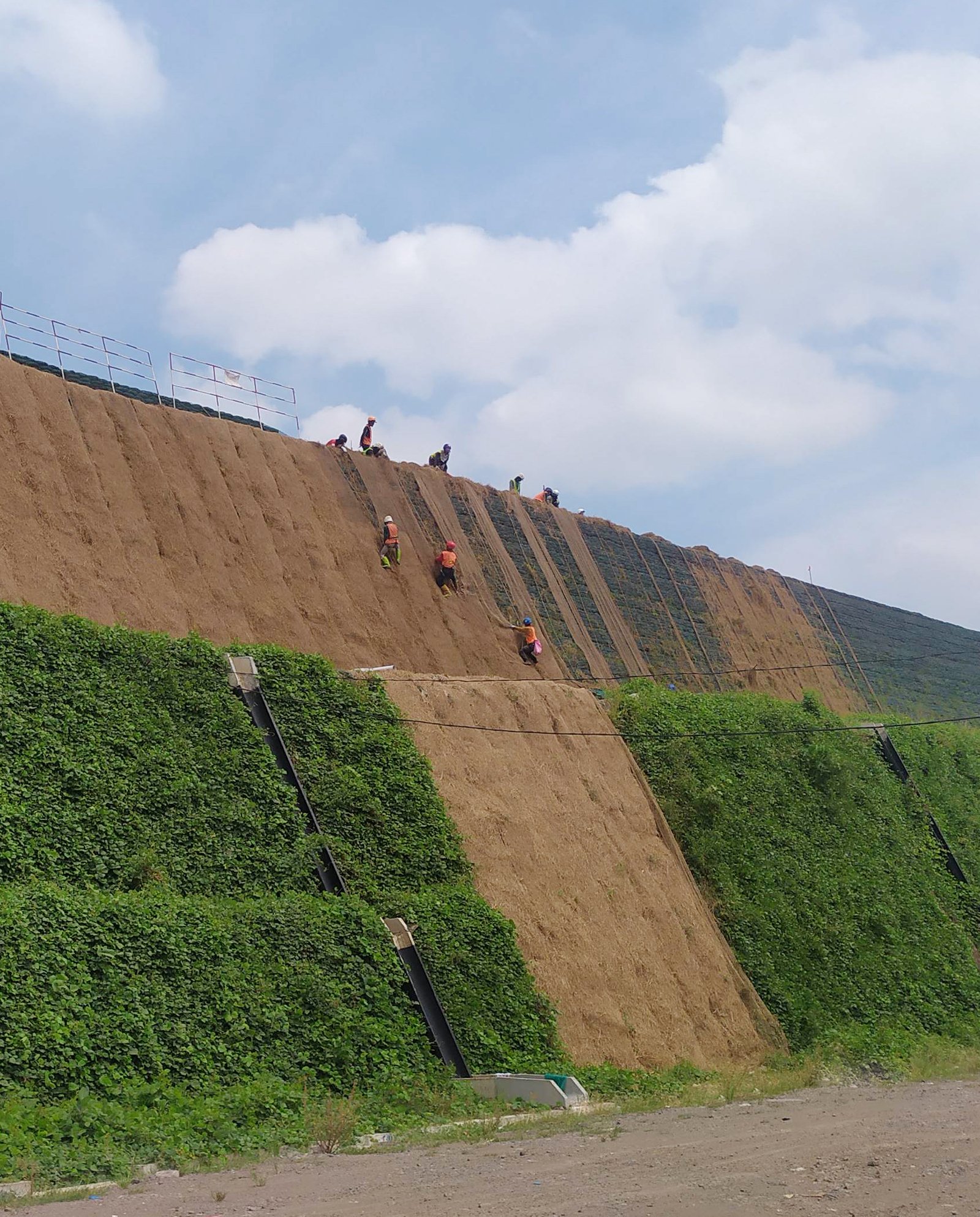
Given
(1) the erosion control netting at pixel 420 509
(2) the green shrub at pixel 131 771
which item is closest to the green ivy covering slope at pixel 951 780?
(1) the erosion control netting at pixel 420 509

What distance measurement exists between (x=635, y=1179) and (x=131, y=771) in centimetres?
749

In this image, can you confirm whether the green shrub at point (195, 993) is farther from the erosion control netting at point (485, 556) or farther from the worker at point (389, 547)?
the erosion control netting at point (485, 556)

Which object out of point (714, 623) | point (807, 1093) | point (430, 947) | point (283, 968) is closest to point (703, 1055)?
point (807, 1093)

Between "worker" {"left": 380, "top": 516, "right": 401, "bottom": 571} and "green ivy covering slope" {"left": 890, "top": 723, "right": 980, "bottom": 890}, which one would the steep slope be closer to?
"worker" {"left": 380, "top": 516, "right": 401, "bottom": 571}

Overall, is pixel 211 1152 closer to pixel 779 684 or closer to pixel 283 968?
pixel 283 968

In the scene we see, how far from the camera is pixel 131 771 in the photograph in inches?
541

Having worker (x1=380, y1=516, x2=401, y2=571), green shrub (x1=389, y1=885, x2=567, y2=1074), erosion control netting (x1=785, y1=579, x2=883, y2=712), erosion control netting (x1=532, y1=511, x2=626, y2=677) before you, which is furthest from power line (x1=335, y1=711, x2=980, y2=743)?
erosion control netting (x1=785, y1=579, x2=883, y2=712)

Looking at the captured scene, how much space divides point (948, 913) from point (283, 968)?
15.2m

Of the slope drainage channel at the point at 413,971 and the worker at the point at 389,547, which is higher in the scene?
the worker at the point at 389,547

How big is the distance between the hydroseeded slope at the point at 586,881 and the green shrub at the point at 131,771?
10.4ft

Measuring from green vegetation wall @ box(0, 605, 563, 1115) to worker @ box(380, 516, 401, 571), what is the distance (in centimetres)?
608

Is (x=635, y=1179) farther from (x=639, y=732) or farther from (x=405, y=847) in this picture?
(x=639, y=732)

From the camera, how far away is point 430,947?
14422mm

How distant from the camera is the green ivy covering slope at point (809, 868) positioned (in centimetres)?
1953
